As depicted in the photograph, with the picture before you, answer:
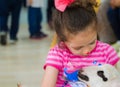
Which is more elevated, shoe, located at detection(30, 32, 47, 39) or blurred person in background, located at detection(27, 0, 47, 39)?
blurred person in background, located at detection(27, 0, 47, 39)

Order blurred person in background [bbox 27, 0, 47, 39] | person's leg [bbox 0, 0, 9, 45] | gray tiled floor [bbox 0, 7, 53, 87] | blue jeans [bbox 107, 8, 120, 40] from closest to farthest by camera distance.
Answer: blue jeans [bbox 107, 8, 120, 40]
gray tiled floor [bbox 0, 7, 53, 87]
person's leg [bbox 0, 0, 9, 45]
blurred person in background [bbox 27, 0, 47, 39]

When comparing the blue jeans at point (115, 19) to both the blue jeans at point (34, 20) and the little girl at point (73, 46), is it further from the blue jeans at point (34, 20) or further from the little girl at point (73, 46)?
the blue jeans at point (34, 20)

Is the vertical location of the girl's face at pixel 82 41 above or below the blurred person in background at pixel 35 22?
above

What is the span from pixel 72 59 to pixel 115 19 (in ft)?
4.75

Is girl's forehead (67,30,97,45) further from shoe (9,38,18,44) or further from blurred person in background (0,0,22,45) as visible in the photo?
shoe (9,38,18,44)

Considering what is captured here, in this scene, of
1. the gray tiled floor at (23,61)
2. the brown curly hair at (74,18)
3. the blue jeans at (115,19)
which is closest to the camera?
the brown curly hair at (74,18)

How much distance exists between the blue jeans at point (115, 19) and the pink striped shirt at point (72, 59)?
1.35 meters

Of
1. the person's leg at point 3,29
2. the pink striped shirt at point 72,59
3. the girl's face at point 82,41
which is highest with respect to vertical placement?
the girl's face at point 82,41

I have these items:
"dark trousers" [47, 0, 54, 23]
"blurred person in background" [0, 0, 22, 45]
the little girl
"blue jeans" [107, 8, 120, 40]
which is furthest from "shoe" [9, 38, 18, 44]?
the little girl

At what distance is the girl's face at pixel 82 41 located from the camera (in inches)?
43.7

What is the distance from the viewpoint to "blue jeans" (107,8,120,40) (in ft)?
8.36

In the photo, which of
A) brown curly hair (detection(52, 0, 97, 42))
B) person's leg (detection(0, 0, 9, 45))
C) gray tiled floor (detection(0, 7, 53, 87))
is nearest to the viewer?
brown curly hair (detection(52, 0, 97, 42))

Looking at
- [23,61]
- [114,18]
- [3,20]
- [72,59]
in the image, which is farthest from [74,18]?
[3,20]

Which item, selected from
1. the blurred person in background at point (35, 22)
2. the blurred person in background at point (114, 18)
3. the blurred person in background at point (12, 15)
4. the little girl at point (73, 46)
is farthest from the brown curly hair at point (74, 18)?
the blurred person in background at point (35, 22)
